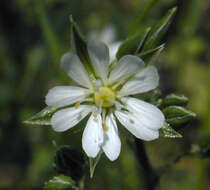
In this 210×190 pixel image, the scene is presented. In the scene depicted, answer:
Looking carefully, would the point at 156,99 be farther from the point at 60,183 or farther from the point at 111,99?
the point at 60,183

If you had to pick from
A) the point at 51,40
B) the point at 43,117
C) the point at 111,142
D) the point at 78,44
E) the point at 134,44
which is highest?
the point at 51,40

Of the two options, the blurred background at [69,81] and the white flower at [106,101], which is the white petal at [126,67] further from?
the blurred background at [69,81]

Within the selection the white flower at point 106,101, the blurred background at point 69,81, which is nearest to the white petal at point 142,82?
the white flower at point 106,101

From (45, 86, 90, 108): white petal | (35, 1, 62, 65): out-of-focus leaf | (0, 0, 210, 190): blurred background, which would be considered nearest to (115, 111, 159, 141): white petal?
(45, 86, 90, 108): white petal

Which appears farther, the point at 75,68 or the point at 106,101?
the point at 106,101

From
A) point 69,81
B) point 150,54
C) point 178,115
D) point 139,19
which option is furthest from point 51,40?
point 178,115

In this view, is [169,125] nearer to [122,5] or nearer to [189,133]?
[189,133]
